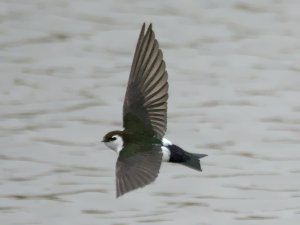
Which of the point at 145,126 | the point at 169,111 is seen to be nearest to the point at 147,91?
the point at 145,126

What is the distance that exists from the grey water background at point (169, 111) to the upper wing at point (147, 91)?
2.30 ft

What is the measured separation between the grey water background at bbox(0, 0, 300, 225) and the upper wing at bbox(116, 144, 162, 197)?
82 centimetres

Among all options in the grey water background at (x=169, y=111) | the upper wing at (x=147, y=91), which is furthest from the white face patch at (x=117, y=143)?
the grey water background at (x=169, y=111)

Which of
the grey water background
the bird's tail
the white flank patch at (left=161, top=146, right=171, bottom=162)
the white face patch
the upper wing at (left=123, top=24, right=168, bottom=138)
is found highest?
the upper wing at (left=123, top=24, right=168, bottom=138)

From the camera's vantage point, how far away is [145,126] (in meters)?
3.66

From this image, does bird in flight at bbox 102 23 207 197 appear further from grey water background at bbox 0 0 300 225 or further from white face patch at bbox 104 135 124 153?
grey water background at bbox 0 0 300 225

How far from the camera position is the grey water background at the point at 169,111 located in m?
4.48

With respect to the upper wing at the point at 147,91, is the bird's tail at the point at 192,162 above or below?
below

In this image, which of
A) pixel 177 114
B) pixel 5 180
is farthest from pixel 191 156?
pixel 177 114

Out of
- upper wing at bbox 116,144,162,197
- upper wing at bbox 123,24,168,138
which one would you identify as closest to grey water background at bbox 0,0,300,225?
upper wing at bbox 123,24,168,138

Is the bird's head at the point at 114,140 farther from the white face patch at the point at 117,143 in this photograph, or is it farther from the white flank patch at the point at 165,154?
the white flank patch at the point at 165,154

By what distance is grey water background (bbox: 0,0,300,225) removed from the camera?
448 centimetres

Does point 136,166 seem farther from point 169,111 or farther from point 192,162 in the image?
point 169,111

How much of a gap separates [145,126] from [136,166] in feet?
0.77
